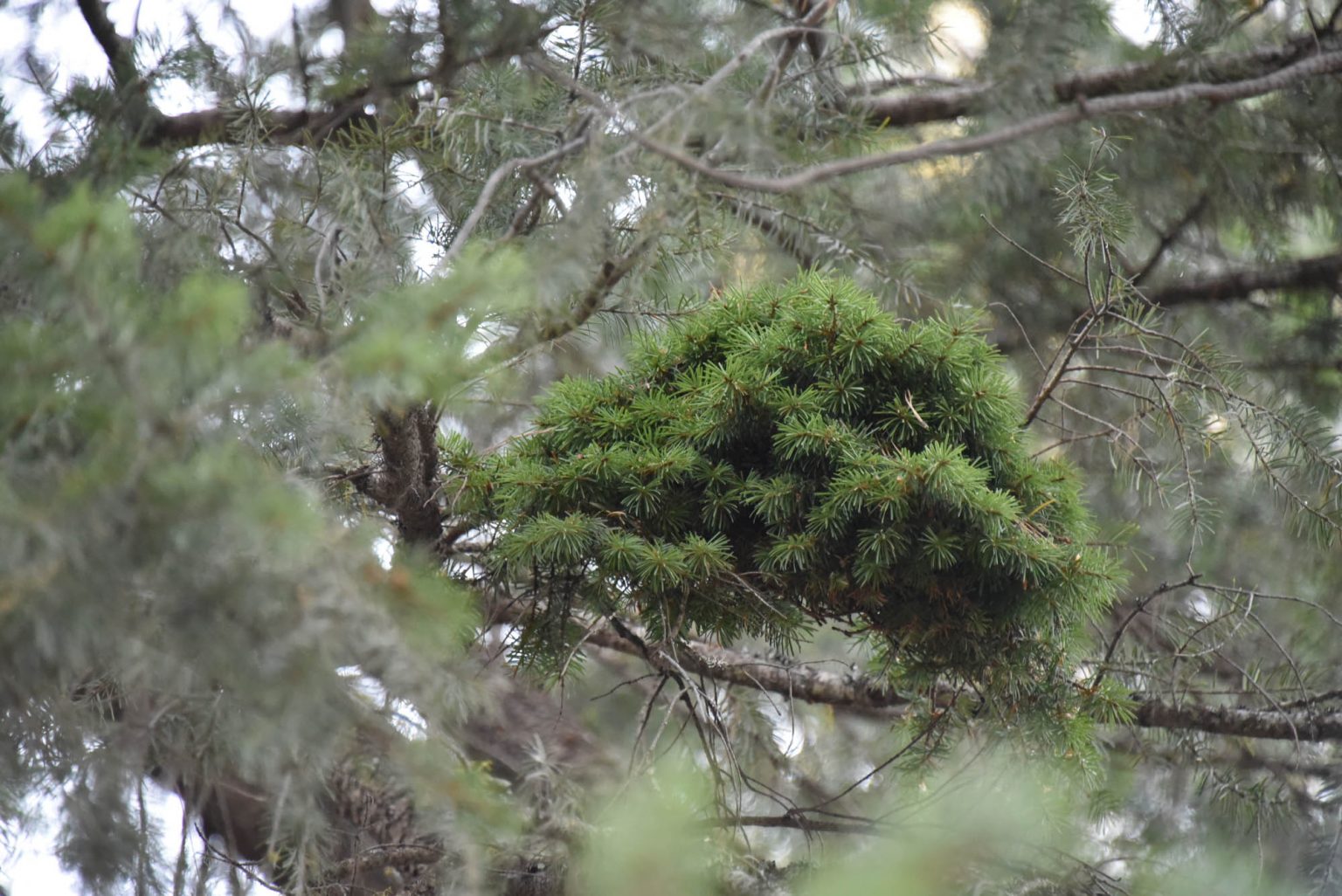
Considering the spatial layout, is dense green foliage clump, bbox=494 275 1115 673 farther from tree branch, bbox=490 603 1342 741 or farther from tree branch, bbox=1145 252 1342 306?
tree branch, bbox=1145 252 1342 306

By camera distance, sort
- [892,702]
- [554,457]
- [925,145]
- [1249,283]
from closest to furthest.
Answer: [925,145] → [554,457] → [892,702] → [1249,283]

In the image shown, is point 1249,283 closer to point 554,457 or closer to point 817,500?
point 817,500

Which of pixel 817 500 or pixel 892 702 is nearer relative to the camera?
pixel 817 500

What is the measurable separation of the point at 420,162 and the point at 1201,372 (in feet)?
3.40

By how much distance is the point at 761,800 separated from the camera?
2.95 metres

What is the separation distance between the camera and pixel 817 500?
3.92ft

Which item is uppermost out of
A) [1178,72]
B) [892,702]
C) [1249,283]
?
[1249,283]

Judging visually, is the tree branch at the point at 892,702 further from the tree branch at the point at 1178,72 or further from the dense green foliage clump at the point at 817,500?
the tree branch at the point at 1178,72

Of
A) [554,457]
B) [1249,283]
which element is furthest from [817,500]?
[1249,283]

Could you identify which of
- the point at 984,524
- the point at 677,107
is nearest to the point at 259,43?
the point at 677,107

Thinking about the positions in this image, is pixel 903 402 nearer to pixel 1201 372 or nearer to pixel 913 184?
A: pixel 1201 372

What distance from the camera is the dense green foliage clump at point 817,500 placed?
1.15 metres

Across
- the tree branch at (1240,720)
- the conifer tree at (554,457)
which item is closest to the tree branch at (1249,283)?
the conifer tree at (554,457)

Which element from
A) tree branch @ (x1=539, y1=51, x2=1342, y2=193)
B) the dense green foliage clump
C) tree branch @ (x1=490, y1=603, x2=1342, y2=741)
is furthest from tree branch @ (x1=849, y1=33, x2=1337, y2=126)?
tree branch @ (x1=490, y1=603, x2=1342, y2=741)
